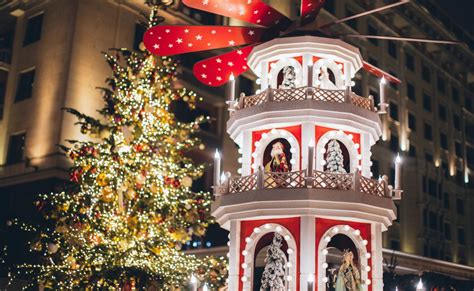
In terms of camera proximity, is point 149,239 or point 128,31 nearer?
point 149,239

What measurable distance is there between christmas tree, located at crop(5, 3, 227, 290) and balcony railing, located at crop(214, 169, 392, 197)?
235 inches

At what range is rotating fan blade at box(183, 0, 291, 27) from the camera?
18.0 meters

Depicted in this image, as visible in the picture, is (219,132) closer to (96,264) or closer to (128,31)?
(128,31)

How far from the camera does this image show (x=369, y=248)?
17125 millimetres

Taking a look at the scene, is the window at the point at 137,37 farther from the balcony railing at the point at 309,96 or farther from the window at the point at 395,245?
the window at the point at 395,245

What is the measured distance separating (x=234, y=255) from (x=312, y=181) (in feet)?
9.52

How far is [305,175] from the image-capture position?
1661 cm

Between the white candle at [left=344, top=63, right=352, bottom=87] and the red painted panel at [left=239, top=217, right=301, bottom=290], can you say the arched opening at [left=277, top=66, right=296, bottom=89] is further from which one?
the red painted panel at [left=239, top=217, right=301, bottom=290]

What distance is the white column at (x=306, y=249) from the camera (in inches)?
638

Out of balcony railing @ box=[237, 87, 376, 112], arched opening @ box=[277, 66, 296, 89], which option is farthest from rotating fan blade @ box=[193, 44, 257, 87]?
balcony railing @ box=[237, 87, 376, 112]

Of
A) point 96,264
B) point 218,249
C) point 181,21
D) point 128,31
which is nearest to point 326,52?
point 96,264

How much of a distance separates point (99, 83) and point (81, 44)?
2164 millimetres

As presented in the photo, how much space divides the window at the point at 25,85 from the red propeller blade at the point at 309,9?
20.8 m

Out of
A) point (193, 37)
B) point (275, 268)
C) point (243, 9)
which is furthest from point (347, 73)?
point (275, 268)
